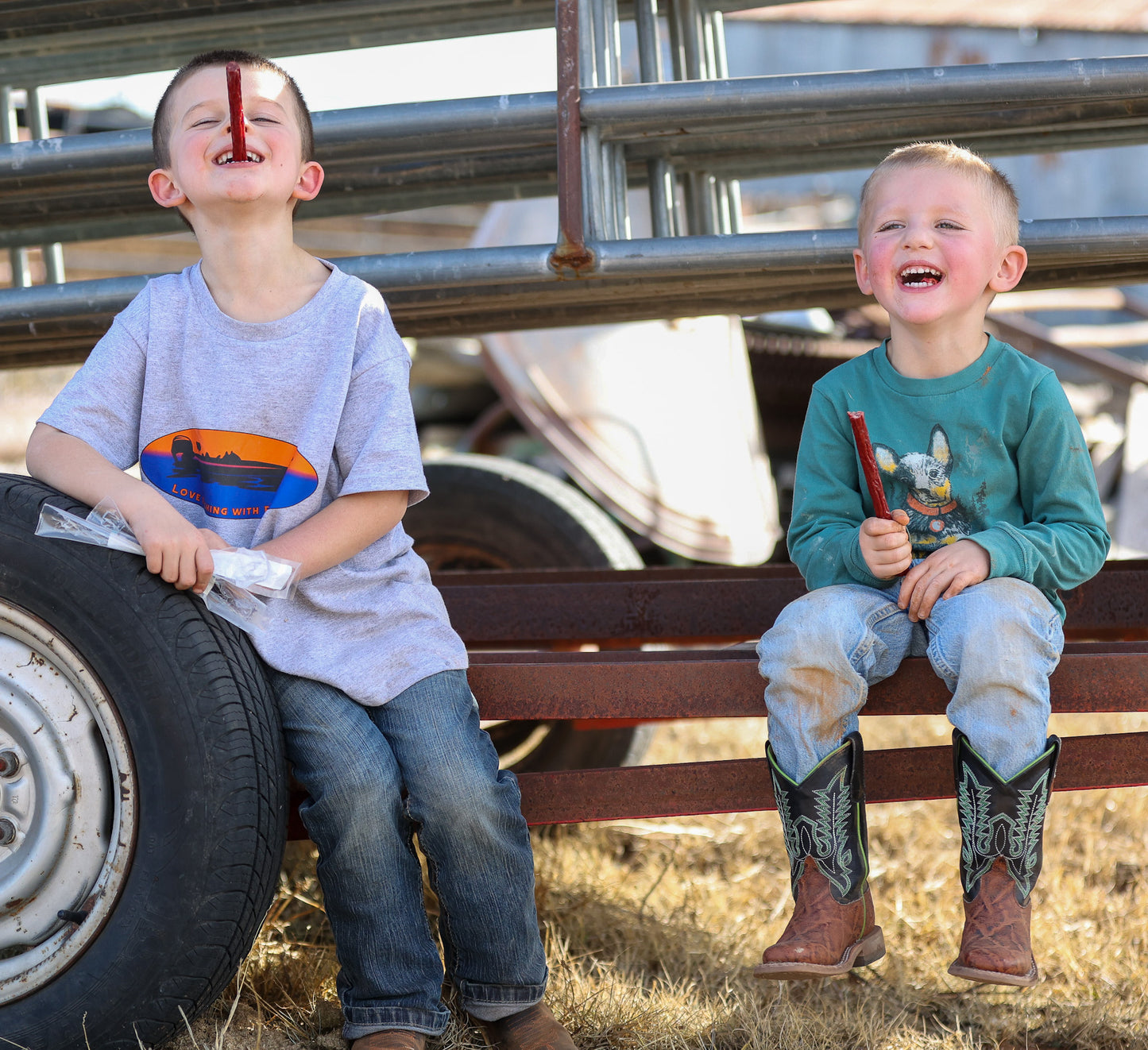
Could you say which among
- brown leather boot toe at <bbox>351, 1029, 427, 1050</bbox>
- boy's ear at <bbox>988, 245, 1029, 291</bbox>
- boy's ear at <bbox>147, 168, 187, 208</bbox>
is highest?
boy's ear at <bbox>147, 168, 187, 208</bbox>

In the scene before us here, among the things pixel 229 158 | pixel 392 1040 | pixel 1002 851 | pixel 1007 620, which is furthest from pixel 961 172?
pixel 392 1040

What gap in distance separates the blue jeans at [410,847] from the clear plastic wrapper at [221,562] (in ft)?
0.45

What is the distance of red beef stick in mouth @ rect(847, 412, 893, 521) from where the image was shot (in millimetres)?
1589

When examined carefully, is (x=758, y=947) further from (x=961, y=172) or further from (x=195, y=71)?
(x=195, y=71)

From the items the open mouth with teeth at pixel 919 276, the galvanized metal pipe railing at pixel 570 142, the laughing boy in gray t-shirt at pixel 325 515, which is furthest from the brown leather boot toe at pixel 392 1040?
the open mouth with teeth at pixel 919 276

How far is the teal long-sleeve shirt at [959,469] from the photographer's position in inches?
70.1

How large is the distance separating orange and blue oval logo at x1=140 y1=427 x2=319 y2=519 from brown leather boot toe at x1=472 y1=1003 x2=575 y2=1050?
2.75ft

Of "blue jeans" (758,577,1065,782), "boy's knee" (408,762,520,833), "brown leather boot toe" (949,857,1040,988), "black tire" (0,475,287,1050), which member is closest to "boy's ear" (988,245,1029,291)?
"blue jeans" (758,577,1065,782)

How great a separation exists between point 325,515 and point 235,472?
0.16 meters

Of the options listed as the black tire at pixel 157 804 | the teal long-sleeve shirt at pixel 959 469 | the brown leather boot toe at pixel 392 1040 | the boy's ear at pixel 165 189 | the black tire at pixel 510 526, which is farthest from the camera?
the black tire at pixel 510 526

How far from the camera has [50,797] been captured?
1662 millimetres

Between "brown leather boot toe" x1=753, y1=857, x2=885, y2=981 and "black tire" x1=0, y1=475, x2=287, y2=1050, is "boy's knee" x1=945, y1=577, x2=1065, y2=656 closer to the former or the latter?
"brown leather boot toe" x1=753, y1=857, x2=885, y2=981

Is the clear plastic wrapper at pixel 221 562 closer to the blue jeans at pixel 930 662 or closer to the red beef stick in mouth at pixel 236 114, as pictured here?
the red beef stick in mouth at pixel 236 114

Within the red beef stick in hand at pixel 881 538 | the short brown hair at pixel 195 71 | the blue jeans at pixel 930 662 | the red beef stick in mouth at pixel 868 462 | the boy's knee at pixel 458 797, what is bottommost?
the boy's knee at pixel 458 797
